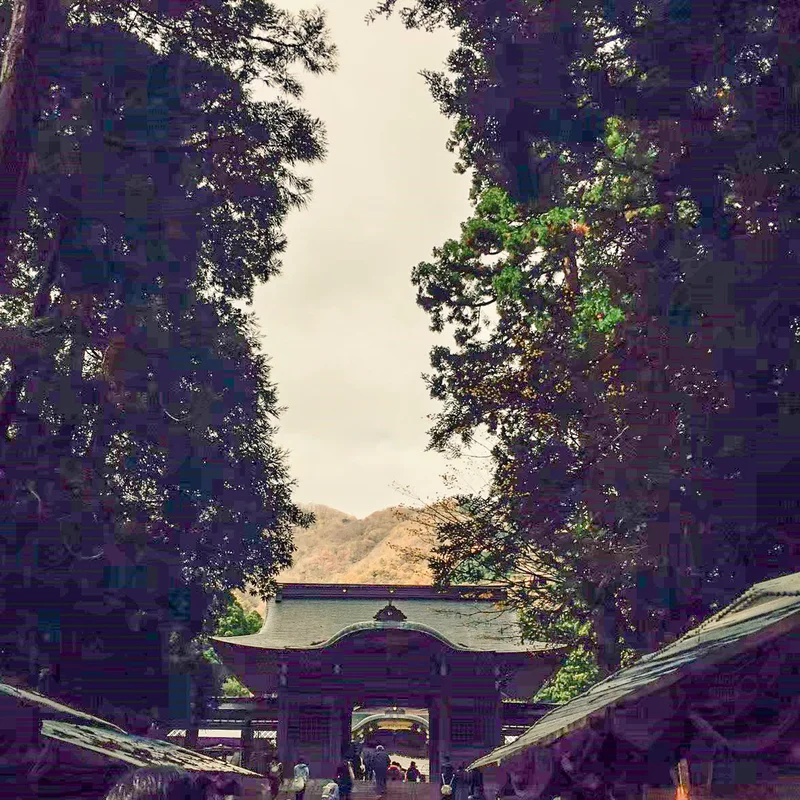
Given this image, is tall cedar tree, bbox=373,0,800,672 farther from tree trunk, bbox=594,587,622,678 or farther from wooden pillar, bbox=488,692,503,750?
wooden pillar, bbox=488,692,503,750

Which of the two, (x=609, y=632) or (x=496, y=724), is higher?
(x=609, y=632)

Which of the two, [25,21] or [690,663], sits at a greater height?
[25,21]

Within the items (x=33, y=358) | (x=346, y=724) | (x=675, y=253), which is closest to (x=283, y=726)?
(x=346, y=724)

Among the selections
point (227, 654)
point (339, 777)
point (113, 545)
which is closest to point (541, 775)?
point (113, 545)

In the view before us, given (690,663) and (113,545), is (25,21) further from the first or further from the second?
(113,545)

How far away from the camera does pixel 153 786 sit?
2857 millimetres

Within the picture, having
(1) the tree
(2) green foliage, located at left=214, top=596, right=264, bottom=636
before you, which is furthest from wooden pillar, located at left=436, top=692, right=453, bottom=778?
(2) green foliage, located at left=214, top=596, right=264, bottom=636

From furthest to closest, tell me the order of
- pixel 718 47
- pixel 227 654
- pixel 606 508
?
pixel 227 654
pixel 606 508
pixel 718 47

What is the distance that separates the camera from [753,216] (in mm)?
10094

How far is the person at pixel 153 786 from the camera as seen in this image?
9.29ft

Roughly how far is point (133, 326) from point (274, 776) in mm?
14832

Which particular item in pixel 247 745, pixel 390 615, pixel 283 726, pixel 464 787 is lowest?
pixel 464 787

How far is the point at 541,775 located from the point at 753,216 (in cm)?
703

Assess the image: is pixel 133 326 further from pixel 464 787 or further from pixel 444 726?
pixel 444 726
